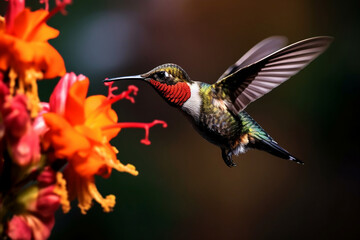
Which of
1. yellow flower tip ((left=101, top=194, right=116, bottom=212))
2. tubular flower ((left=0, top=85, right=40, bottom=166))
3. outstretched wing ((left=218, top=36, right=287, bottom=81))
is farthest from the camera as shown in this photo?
outstretched wing ((left=218, top=36, right=287, bottom=81))

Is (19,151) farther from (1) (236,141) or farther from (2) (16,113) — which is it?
(1) (236,141)

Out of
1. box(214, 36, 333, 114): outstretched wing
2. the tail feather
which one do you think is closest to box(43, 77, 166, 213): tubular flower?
box(214, 36, 333, 114): outstretched wing

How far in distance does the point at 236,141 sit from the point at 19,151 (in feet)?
2.39

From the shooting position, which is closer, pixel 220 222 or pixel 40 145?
→ pixel 40 145

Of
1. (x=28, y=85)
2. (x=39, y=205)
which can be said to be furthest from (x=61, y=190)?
(x=28, y=85)

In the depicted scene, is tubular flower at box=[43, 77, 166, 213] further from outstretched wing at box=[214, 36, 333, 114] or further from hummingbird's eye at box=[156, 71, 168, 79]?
outstretched wing at box=[214, 36, 333, 114]

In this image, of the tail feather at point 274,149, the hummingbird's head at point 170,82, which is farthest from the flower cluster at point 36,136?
the tail feather at point 274,149

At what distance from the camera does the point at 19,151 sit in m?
0.61

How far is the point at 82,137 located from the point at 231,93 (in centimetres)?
61

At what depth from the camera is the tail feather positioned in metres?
1.22

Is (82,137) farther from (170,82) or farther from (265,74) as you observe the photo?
(265,74)

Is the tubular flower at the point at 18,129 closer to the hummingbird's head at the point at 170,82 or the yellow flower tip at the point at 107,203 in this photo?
the yellow flower tip at the point at 107,203

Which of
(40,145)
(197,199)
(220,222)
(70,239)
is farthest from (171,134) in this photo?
(40,145)

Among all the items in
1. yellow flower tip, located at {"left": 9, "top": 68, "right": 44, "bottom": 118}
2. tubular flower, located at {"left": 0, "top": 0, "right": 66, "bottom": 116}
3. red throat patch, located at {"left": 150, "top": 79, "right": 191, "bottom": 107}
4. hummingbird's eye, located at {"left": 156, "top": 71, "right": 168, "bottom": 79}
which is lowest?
red throat patch, located at {"left": 150, "top": 79, "right": 191, "bottom": 107}
